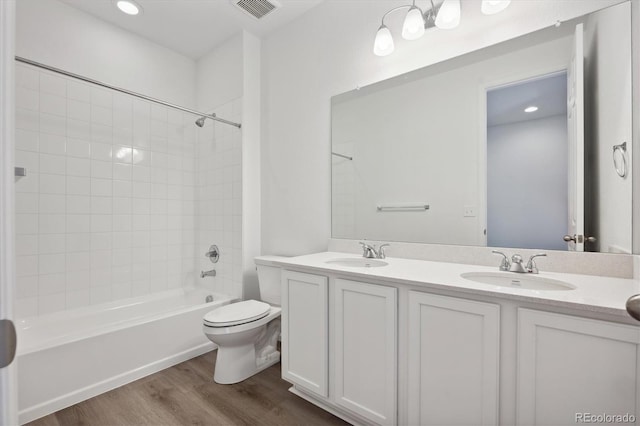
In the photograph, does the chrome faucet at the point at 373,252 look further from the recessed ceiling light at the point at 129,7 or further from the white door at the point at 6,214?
the recessed ceiling light at the point at 129,7

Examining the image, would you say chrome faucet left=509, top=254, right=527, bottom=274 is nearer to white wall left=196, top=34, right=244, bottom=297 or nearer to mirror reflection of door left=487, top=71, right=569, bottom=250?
mirror reflection of door left=487, top=71, right=569, bottom=250

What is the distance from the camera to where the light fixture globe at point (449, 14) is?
1543 mm

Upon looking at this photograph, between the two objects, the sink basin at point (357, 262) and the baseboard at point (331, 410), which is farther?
the sink basin at point (357, 262)

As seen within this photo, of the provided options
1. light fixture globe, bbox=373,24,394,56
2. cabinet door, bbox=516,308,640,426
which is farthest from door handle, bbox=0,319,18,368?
light fixture globe, bbox=373,24,394,56

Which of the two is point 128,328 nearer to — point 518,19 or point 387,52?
point 387,52

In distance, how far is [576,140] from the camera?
131cm

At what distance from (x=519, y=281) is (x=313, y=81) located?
192 centimetres

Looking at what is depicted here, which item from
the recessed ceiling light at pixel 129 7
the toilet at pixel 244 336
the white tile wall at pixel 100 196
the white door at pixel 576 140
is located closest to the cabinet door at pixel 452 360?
the white door at pixel 576 140

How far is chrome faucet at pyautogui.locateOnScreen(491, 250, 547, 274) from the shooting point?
4.35ft

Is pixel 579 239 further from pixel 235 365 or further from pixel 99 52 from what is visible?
pixel 99 52

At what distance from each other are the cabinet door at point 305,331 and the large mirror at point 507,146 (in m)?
0.61

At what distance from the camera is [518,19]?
4.83 ft

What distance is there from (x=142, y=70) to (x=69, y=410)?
A: 104 inches

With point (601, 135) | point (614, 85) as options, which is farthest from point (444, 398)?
point (614, 85)
